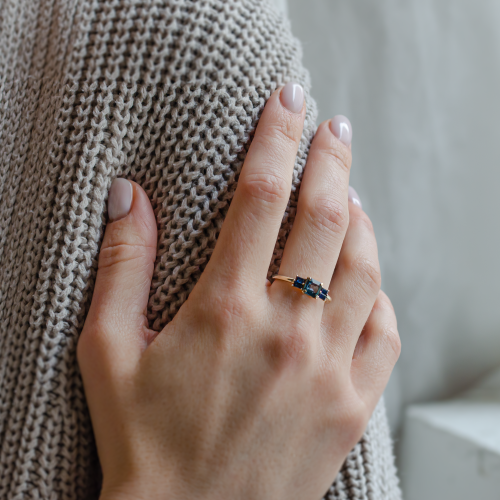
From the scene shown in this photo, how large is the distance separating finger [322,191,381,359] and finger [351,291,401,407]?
1.3 inches

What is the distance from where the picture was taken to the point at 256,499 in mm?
434

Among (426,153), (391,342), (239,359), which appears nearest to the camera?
(239,359)

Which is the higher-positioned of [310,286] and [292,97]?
[292,97]

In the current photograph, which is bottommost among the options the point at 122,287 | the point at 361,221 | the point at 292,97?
the point at 122,287

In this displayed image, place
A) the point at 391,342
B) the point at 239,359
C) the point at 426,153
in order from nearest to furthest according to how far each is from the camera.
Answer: the point at 239,359
the point at 391,342
the point at 426,153

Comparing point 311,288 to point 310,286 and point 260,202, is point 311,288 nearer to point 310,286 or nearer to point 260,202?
point 310,286

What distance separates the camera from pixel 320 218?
50cm

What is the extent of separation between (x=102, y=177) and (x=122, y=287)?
0.45 feet

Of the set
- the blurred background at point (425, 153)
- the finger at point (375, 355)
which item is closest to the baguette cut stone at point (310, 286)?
the finger at point (375, 355)

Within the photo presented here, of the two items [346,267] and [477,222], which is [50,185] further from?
[477,222]

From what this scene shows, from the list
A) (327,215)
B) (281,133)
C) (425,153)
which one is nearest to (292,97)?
(281,133)

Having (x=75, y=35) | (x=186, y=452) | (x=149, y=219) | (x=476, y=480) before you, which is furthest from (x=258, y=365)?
(x=476, y=480)

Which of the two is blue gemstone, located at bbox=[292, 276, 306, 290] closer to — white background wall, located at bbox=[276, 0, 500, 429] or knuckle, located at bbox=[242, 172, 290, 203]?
knuckle, located at bbox=[242, 172, 290, 203]

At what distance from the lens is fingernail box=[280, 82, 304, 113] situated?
20.1 inches
